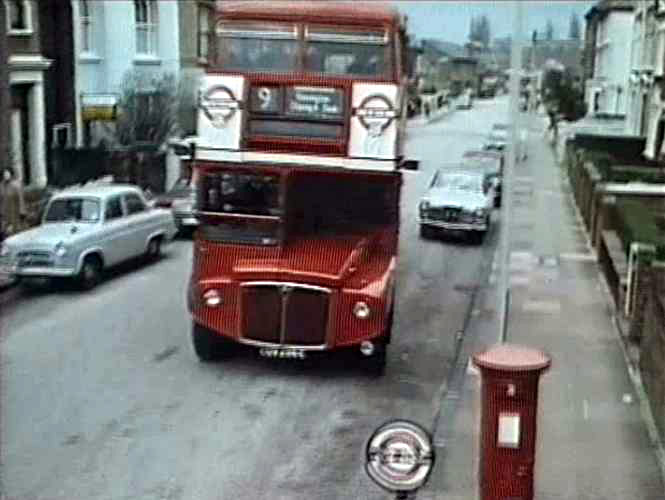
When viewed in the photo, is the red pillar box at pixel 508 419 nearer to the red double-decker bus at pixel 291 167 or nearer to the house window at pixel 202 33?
the red double-decker bus at pixel 291 167

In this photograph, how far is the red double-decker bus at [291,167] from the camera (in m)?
13.7

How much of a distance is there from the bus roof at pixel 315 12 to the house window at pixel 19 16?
14.2 metres

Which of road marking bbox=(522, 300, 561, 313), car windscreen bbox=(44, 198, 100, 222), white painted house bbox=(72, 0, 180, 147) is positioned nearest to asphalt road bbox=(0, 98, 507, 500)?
road marking bbox=(522, 300, 561, 313)

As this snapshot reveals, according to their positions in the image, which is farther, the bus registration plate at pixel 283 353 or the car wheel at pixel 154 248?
the car wheel at pixel 154 248

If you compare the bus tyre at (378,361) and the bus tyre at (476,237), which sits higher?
the bus tyre at (378,361)

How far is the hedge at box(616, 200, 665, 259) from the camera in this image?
1747 centimetres

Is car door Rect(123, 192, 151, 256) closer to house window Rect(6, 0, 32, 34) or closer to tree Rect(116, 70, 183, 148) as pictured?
house window Rect(6, 0, 32, 34)

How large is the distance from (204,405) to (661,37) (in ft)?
101

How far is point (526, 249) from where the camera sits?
25.3 m

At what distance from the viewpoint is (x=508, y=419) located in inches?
354

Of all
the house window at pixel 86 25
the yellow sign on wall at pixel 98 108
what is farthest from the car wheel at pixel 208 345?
the house window at pixel 86 25

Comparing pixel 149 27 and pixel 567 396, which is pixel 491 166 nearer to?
pixel 149 27

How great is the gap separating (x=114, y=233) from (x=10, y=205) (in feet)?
12.4

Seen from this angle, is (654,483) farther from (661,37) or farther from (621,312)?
(661,37)
